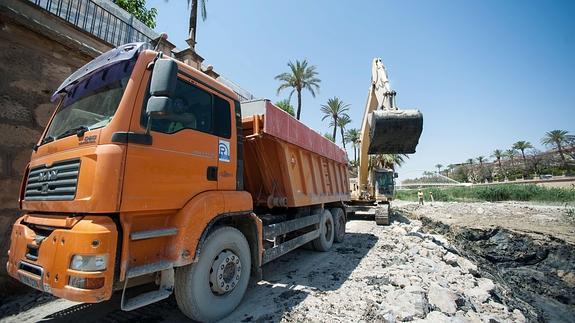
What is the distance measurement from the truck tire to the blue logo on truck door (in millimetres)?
3756

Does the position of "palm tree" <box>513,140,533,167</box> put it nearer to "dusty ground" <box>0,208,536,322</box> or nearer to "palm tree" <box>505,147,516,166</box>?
"palm tree" <box>505,147,516,166</box>

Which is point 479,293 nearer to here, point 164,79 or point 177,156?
point 177,156

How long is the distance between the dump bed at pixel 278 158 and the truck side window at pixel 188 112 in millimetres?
1118

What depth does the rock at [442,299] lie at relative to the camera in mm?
3760

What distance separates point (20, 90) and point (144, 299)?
497cm

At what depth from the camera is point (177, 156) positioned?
Answer: 120 inches

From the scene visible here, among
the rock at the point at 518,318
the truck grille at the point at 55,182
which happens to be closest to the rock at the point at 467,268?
the rock at the point at 518,318

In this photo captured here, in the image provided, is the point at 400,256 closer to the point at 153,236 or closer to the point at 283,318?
the point at 283,318

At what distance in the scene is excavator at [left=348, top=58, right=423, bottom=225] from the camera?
25.9 ft

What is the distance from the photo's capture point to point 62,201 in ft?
8.61

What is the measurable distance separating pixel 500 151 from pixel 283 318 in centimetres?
8945

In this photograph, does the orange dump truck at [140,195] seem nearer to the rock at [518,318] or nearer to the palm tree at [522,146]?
the rock at [518,318]

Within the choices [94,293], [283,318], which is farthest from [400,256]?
[94,293]

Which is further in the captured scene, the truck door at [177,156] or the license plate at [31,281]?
the truck door at [177,156]
